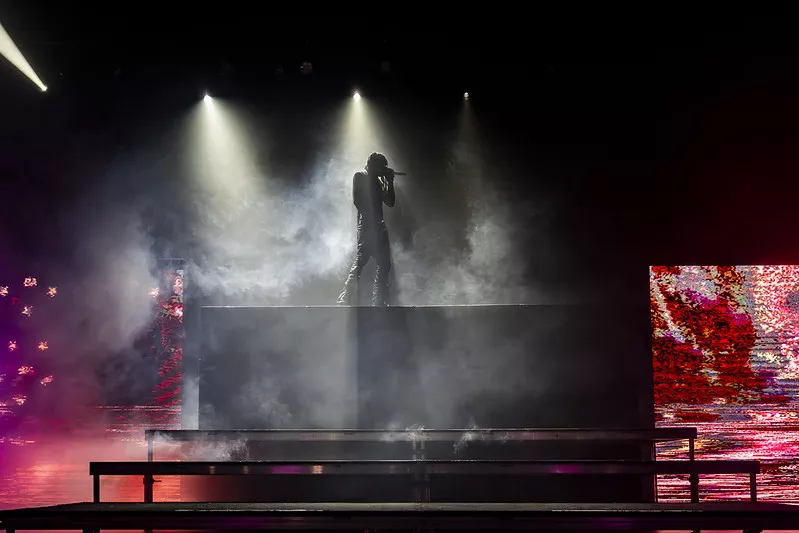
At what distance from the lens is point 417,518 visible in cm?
260

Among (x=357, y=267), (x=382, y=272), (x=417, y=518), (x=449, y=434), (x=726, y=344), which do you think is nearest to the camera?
(x=417, y=518)

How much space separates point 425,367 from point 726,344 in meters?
5.82

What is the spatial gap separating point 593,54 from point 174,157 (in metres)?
4.56

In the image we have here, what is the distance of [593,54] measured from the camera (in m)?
8.00

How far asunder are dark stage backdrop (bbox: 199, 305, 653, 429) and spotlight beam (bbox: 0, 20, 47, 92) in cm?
458

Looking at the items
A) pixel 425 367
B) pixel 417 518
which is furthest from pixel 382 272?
pixel 417 518

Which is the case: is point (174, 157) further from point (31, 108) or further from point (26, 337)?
point (26, 337)

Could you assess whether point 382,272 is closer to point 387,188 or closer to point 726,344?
point 387,188

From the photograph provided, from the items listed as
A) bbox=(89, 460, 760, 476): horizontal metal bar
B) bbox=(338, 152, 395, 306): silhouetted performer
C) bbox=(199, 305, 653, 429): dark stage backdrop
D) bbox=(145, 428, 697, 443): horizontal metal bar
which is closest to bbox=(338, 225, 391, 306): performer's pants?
bbox=(338, 152, 395, 306): silhouetted performer

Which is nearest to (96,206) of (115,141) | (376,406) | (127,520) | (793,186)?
(115,141)

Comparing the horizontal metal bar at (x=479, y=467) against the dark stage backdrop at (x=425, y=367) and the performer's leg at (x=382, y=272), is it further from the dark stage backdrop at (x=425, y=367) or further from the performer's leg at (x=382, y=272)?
the performer's leg at (x=382, y=272)

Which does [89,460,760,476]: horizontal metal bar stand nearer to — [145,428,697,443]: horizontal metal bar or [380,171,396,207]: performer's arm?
[145,428,697,443]: horizontal metal bar

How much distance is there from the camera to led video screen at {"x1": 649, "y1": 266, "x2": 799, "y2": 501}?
937cm

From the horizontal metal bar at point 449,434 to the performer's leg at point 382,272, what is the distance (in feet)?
4.47
